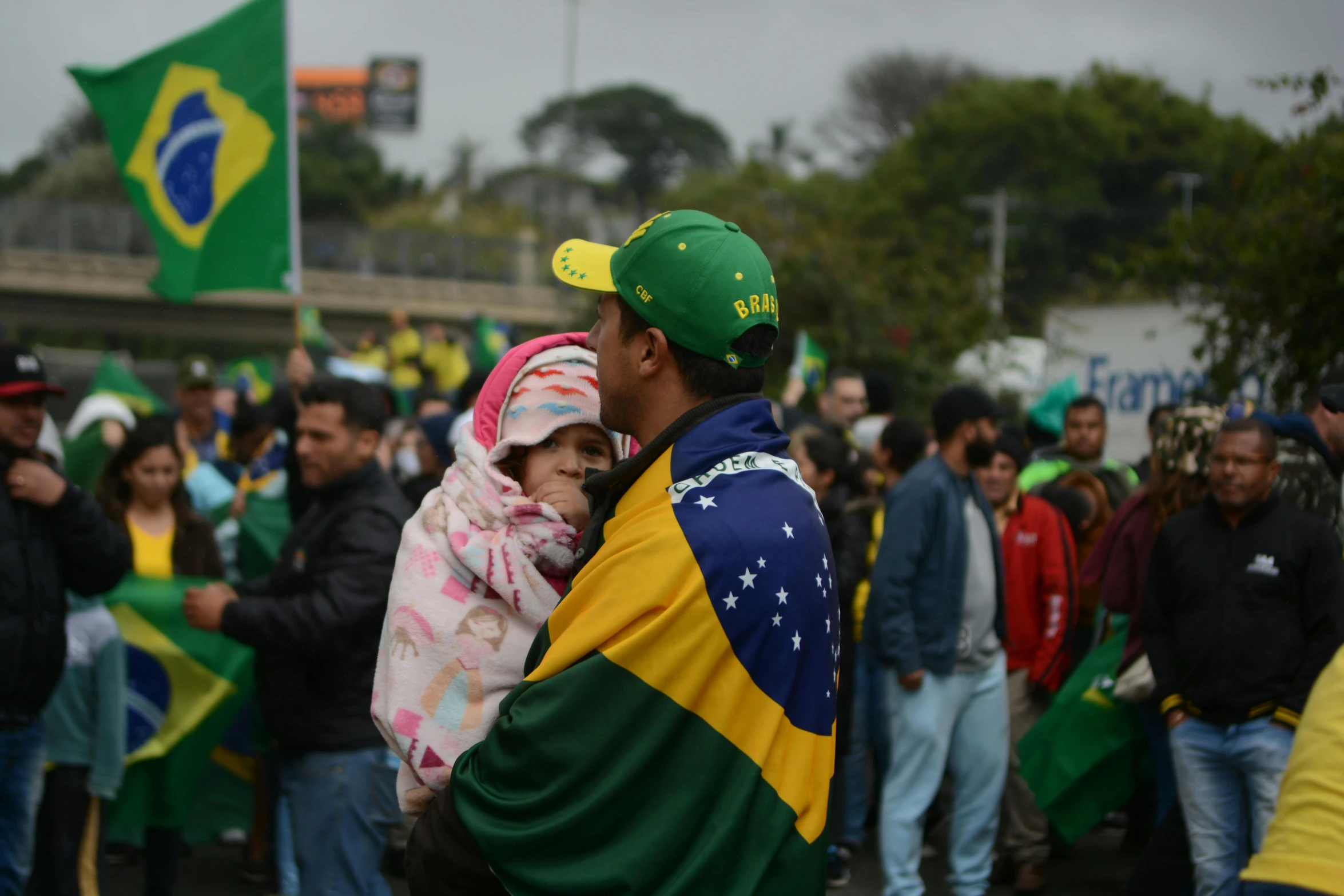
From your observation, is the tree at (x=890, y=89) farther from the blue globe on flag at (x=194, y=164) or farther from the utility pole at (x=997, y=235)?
the blue globe on flag at (x=194, y=164)

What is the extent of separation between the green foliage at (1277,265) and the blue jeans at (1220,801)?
4.26 metres

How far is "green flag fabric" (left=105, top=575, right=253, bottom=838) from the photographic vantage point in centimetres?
580

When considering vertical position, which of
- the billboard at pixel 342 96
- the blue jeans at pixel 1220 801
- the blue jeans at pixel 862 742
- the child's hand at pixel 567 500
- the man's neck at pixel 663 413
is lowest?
A: the blue jeans at pixel 862 742

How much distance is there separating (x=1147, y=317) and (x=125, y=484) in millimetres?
11782

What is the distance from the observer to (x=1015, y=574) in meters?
7.00

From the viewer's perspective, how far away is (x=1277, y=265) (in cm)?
892

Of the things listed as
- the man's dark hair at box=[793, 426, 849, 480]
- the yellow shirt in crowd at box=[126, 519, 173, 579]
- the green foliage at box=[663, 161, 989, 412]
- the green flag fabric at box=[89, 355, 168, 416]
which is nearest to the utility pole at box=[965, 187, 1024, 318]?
the green foliage at box=[663, 161, 989, 412]

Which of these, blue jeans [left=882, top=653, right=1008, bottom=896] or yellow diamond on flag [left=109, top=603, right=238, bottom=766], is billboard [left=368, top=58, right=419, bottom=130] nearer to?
yellow diamond on flag [left=109, top=603, right=238, bottom=766]

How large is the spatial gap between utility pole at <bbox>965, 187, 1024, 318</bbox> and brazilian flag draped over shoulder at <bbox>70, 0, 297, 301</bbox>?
51.3ft

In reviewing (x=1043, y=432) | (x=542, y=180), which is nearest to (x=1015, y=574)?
(x=1043, y=432)

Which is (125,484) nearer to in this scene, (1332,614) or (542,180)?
(1332,614)

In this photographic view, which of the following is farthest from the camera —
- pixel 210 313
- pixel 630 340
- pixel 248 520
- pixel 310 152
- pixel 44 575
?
pixel 310 152

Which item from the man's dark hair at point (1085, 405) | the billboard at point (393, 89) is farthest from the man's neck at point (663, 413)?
the billboard at point (393, 89)

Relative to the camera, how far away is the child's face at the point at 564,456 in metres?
2.48
